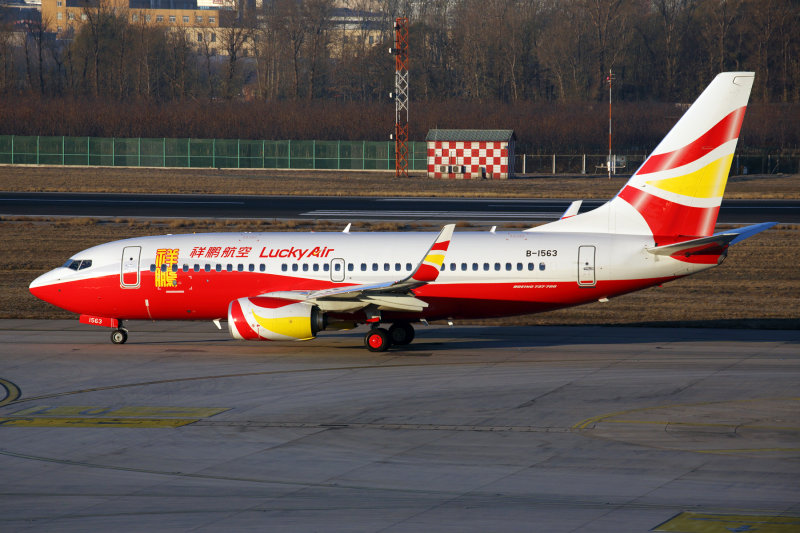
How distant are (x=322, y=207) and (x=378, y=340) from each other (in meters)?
41.8

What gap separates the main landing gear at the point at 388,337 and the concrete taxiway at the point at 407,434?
63cm

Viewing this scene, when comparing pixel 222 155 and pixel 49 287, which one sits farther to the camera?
pixel 222 155

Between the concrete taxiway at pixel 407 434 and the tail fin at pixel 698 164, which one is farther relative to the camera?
the tail fin at pixel 698 164

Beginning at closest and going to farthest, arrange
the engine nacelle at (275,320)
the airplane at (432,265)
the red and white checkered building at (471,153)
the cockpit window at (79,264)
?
the engine nacelle at (275,320), the airplane at (432,265), the cockpit window at (79,264), the red and white checkered building at (471,153)

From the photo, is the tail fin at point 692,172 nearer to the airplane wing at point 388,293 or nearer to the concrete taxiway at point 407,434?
the concrete taxiway at point 407,434

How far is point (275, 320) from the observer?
28.8 metres

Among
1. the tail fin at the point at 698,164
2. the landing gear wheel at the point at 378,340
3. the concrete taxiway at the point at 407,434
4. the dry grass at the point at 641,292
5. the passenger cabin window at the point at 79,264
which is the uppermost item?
the tail fin at the point at 698,164

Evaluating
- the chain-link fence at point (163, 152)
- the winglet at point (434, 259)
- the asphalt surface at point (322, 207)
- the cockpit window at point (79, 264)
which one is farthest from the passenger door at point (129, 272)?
the chain-link fence at point (163, 152)

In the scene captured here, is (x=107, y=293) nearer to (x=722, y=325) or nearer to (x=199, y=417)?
(x=199, y=417)

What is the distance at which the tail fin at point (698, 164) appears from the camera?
2933 cm

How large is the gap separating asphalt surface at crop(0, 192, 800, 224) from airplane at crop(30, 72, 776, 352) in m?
30.9

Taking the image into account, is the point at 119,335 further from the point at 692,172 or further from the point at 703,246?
the point at 692,172

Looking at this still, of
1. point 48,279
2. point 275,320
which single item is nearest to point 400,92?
point 48,279

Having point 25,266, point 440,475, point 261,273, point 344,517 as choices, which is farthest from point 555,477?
point 25,266
